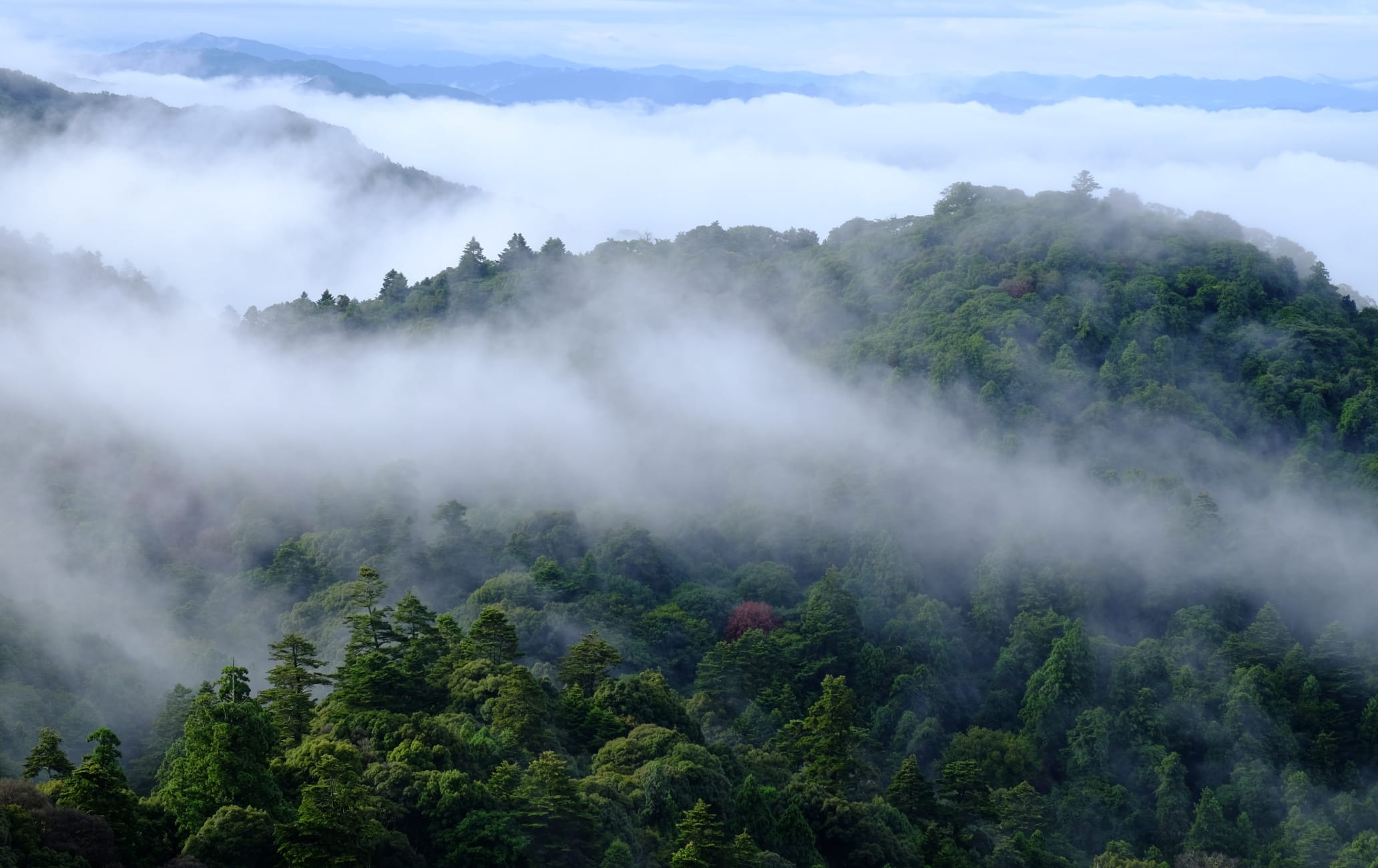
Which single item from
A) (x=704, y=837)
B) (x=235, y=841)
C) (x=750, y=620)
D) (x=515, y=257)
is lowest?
(x=750, y=620)

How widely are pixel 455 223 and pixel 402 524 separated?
12687 centimetres

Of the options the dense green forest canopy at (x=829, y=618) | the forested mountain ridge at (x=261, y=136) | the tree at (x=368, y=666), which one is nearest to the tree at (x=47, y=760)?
the dense green forest canopy at (x=829, y=618)

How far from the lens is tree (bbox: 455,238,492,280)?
85625mm

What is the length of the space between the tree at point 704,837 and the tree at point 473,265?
61.4 meters

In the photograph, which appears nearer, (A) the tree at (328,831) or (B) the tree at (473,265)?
(A) the tree at (328,831)

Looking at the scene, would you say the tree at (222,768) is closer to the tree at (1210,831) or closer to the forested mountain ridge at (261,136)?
the tree at (1210,831)

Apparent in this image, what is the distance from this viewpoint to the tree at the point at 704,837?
2773cm

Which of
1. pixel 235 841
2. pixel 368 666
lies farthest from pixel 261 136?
pixel 235 841

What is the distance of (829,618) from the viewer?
5322 cm

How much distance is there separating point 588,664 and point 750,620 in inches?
668

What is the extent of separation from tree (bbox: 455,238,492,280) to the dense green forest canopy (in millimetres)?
511

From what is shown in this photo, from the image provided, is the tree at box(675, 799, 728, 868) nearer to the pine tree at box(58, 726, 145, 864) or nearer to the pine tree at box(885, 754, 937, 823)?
the pine tree at box(58, 726, 145, 864)

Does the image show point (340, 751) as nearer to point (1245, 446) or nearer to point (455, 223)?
point (1245, 446)

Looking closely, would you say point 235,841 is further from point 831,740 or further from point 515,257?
point 515,257
